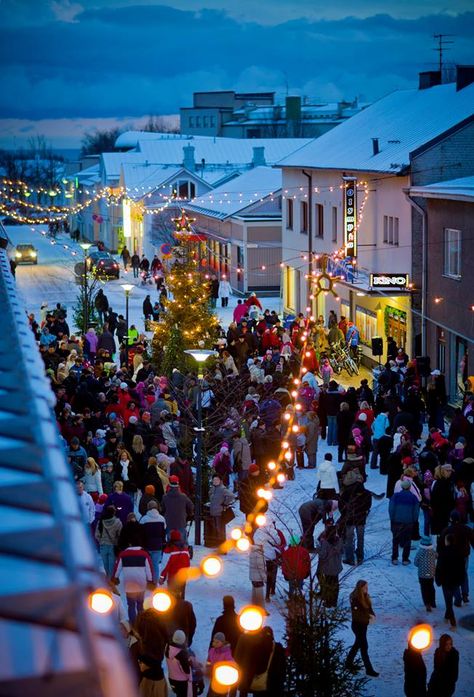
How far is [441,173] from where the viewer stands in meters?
29.0

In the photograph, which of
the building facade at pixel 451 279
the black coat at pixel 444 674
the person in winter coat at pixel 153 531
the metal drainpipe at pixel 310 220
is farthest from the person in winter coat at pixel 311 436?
the metal drainpipe at pixel 310 220

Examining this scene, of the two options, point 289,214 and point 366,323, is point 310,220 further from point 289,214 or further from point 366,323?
point 366,323

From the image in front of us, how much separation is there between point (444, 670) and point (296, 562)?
7.98 ft

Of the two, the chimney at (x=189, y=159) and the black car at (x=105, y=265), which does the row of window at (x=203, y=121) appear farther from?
the black car at (x=105, y=265)

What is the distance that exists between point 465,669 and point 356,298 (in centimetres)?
2294

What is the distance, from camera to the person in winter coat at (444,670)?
9570 millimetres

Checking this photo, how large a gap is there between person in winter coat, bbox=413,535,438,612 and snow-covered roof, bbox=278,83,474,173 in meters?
18.3

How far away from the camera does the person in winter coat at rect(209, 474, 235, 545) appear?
15164mm

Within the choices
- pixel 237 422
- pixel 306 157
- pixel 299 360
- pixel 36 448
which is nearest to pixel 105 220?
pixel 306 157

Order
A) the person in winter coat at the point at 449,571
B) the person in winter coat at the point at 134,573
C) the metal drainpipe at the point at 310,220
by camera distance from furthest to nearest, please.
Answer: the metal drainpipe at the point at 310,220, the person in winter coat at the point at 449,571, the person in winter coat at the point at 134,573

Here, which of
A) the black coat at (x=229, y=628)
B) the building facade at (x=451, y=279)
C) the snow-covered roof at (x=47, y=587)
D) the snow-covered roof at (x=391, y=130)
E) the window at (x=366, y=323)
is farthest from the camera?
the window at (x=366, y=323)

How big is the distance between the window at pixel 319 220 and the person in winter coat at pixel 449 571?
2602 centimetres

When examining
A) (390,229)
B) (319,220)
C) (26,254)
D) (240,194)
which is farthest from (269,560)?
(26,254)

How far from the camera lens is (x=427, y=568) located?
12.5 metres
